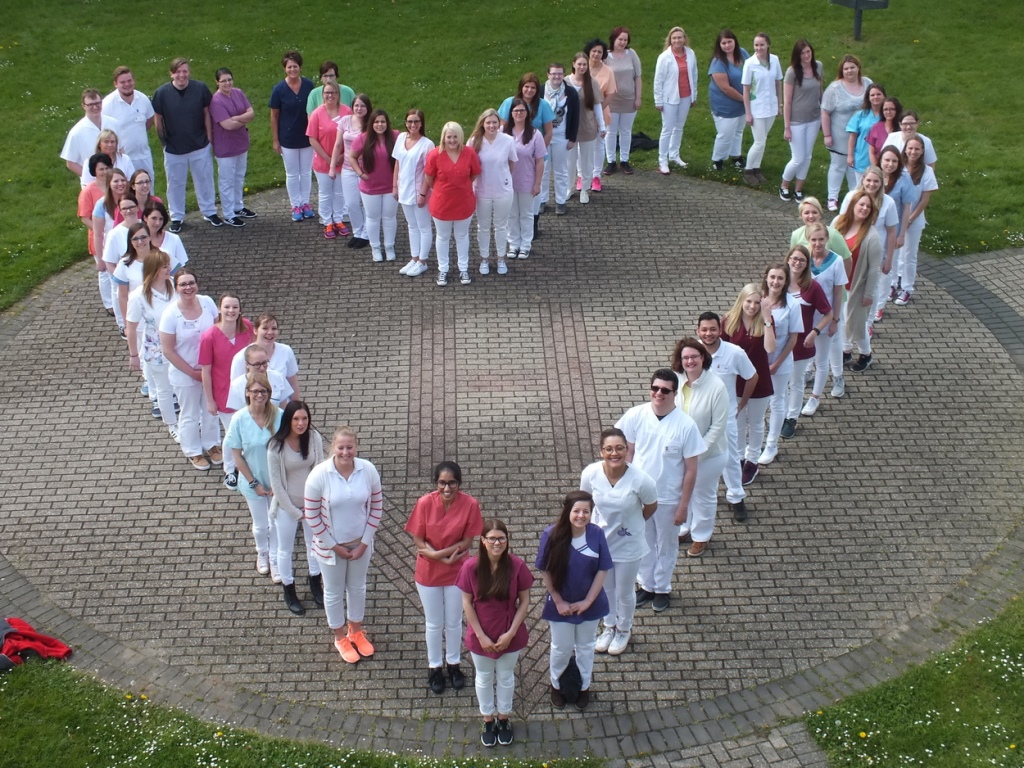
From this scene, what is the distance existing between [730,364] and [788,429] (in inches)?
92.6

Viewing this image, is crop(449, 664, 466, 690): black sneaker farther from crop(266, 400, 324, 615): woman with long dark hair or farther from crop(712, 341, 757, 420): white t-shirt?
crop(712, 341, 757, 420): white t-shirt

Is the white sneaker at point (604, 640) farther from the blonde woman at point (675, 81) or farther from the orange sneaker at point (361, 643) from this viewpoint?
the blonde woman at point (675, 81)

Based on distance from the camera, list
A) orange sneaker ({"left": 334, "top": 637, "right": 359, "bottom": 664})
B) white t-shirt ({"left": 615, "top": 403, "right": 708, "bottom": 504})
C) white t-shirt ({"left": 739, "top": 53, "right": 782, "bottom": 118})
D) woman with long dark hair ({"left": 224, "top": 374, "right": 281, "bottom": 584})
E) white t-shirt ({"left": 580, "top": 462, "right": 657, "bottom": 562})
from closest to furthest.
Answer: white t-shirt ({"left": 580, "top": 462, "right": 657, "bottom": 562}) < white t-shirt ({"left": 615, "top": 403, "right": 708, "bottom": 504}) < woman with long dark hair ({"left": 224, "top": 374, "right": 281, "bottom": 584}) < orange sneaker ({"left": 334, "top": 637, "right": 359, "bottom": 664}) < white t-shirt ({"left": 739, "top": 53, "right": 782, "bottom": 118})

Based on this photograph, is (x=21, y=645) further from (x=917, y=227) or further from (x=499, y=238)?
(x=917, y=227)

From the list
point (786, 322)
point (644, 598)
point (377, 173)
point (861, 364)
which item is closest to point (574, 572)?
point (644, 598)

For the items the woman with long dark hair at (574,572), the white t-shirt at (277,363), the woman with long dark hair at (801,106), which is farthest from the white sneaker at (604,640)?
the woman with long dark hair at (801,106)

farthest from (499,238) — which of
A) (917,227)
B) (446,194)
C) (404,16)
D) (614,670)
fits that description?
(404,16)

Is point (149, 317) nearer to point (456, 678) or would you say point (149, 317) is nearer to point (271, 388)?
point (271, 388)

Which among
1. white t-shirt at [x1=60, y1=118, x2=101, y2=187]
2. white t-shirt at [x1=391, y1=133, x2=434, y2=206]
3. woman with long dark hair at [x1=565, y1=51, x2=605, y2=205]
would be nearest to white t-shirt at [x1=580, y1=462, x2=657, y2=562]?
white t-shirt at [x1=391, y1=133, x2=434, y2=206]

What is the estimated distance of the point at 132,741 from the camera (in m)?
8.22

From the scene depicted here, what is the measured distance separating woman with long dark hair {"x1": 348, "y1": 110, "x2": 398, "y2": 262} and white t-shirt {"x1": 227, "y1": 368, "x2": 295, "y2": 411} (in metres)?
4.80

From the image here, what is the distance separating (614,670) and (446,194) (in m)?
6.50

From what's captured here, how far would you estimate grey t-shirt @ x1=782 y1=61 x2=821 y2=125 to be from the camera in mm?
15383

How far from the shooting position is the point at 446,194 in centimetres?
1343
